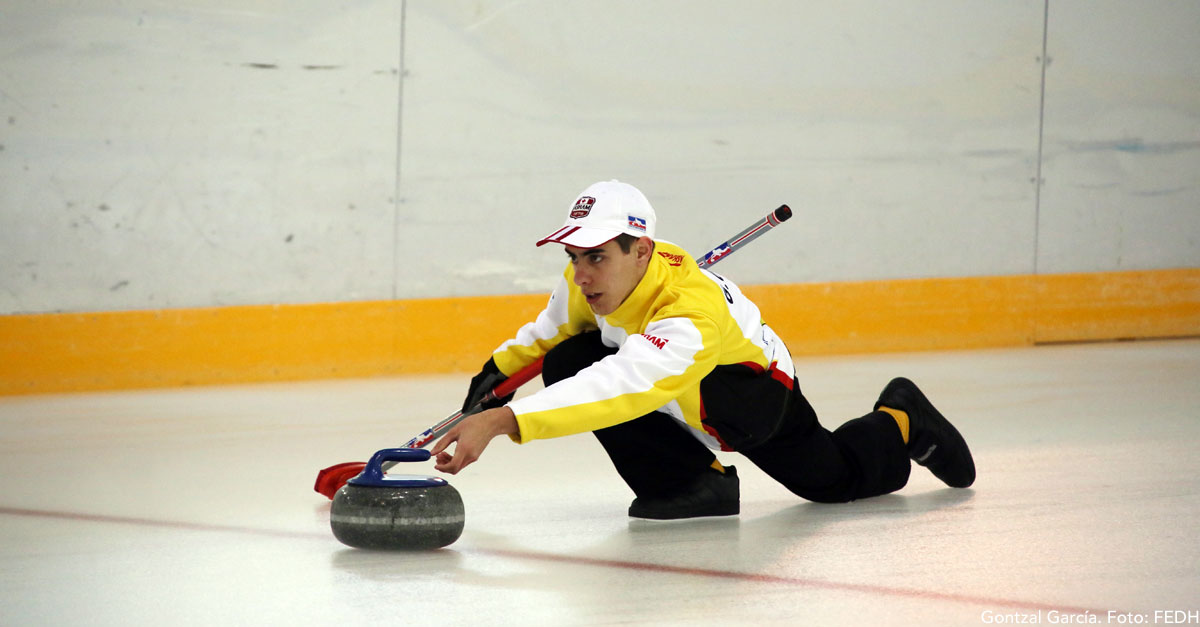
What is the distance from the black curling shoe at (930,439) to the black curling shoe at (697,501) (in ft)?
1.48

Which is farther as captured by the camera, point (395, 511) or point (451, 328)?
point (451, 328)

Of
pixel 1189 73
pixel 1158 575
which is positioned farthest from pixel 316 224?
pixel 1189 73

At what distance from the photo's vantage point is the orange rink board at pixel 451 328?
5.36 m

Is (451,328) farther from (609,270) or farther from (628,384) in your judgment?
(628,384)

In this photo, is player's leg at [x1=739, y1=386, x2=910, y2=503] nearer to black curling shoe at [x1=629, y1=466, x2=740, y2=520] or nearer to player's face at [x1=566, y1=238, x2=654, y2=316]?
black curling shoe at [x1=629, y1=466, x2=740, y2=520]

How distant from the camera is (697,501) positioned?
10.4 ft

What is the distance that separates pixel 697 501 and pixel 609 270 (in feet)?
1.95

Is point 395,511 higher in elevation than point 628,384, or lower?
lower

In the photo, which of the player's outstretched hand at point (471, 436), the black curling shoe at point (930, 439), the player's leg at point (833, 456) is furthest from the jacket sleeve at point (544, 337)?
the black curling shoe at point (930, 439)

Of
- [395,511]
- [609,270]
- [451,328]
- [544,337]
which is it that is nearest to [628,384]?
[609,270]

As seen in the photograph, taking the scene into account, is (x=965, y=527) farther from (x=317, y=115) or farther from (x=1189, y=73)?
(x=1189, y=73)

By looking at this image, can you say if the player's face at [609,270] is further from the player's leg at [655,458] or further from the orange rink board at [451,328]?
the orange rink board at [451,328]

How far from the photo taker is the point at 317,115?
5621 millimetres

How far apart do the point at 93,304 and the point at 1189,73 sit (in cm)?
515
